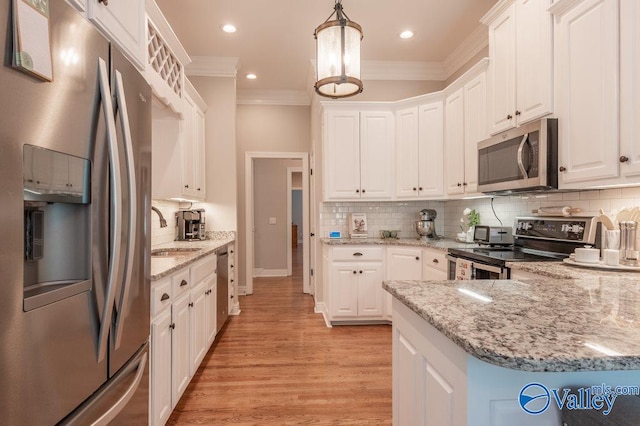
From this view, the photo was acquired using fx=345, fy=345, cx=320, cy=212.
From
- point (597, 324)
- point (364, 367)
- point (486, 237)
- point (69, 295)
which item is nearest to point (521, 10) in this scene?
point (486, 237)

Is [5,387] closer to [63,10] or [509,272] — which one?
[63,10]

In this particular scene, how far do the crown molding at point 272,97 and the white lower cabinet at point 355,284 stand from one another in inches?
104

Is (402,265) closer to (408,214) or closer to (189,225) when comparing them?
(408,214)

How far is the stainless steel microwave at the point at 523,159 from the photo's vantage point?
215 centimetres

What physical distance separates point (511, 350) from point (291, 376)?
221cm

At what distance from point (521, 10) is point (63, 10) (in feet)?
8.91

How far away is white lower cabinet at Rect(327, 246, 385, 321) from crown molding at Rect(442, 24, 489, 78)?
2.37 m

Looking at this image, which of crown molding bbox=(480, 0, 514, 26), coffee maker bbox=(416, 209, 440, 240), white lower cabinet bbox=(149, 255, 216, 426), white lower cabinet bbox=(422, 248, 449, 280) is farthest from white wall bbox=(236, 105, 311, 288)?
crown molding bbox=(480, 0, 514, 26)

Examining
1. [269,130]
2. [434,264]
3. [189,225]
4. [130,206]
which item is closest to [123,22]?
[130,206]

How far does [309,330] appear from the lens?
3613 mm

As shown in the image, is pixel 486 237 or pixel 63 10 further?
pixel 486 237

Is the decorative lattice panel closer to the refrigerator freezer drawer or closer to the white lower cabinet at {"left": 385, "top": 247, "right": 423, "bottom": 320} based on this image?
the refrigerator freezer drawer

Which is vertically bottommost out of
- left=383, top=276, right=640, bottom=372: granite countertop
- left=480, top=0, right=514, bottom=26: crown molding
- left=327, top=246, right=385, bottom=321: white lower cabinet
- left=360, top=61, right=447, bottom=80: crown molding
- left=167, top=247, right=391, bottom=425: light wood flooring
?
left=167, top=247, right=391, bottom=425: light wood flooring

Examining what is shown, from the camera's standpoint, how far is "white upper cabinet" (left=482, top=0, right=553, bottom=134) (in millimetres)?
2193
